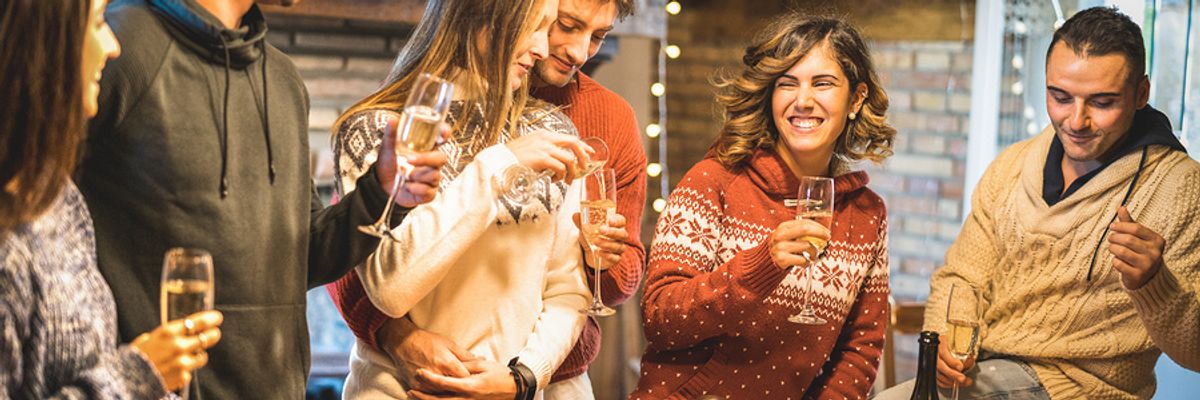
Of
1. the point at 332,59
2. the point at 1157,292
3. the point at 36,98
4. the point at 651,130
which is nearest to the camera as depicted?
the point at 36,98

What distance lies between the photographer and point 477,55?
2.09 meters

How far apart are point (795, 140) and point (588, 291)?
0.52m

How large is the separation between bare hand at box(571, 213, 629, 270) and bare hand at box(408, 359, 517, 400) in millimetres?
252

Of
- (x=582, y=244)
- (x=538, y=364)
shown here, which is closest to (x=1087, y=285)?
(x=582, y=244)

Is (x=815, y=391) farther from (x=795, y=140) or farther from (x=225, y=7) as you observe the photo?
(x=225, y=7)

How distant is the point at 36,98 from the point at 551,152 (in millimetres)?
826

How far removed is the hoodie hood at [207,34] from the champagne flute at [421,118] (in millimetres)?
236

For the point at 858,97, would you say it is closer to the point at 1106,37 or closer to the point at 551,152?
the point at 1106,37

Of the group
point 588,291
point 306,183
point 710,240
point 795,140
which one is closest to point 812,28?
point 795,140

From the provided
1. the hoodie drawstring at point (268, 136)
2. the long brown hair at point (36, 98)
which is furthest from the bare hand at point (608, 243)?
the long brown hair at point (36, 98)

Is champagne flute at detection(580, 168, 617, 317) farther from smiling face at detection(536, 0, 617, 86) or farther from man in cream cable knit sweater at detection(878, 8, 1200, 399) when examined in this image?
man in cream cable knit sweater at detection(878, 8, 1200, 399)

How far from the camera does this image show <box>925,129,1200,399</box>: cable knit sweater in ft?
8.15

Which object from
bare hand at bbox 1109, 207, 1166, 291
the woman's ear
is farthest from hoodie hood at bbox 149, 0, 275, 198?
bare hand at bbox 1109, 207, 1166, 291

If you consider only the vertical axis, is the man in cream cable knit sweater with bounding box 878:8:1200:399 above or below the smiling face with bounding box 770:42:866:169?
below
